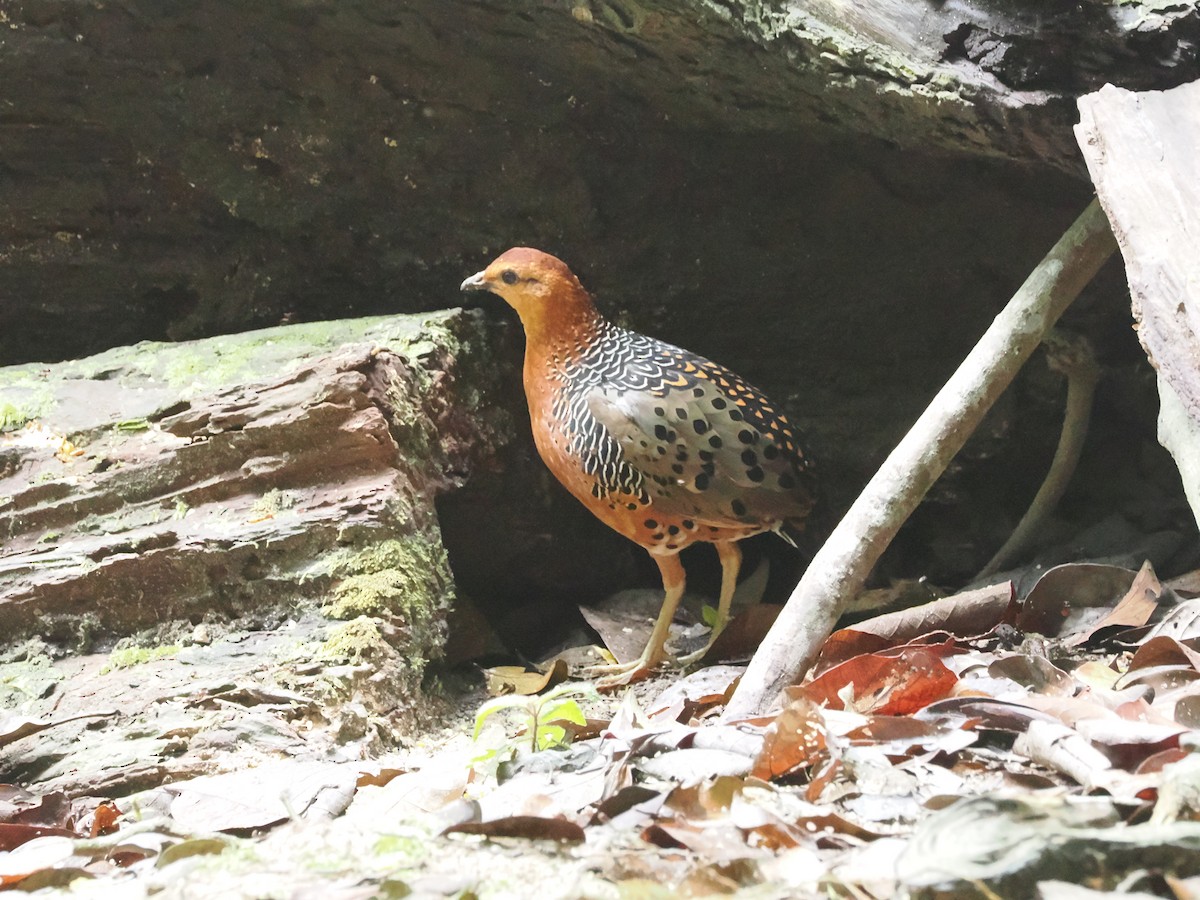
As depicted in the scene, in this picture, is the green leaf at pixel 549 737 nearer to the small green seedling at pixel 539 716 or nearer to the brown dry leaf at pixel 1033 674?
the small green seedling at pixel 539 716

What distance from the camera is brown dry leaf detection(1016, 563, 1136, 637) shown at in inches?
110

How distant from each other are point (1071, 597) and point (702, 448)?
1.19 meters

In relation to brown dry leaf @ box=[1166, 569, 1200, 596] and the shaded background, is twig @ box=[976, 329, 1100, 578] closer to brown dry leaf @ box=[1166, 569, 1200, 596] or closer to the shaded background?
the shaded background

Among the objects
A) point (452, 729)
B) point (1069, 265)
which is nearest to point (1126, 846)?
point (1069, 265)

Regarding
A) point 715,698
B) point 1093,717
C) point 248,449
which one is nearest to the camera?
point 1093,717

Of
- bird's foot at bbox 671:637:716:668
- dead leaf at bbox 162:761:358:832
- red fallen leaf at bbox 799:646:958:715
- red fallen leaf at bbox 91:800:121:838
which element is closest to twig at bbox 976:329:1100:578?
bird's foot at bbox 671:637:716:668

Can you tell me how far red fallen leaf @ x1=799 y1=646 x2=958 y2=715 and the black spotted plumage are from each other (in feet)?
3.99

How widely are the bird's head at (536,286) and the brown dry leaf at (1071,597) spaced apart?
182 cm

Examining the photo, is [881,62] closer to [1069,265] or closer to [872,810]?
[1069,265]

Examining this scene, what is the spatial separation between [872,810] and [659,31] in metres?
2.38

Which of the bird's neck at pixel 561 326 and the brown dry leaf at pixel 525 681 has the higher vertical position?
the bird's neck at pixel 561 326

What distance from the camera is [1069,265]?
9.41ft

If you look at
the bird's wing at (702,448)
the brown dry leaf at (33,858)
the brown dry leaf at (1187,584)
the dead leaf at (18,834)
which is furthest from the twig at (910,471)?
the dead leaf at (18,834)

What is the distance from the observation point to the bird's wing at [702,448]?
327cm
